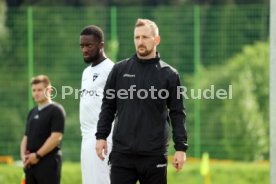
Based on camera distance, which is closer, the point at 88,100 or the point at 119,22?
the point at 88,100

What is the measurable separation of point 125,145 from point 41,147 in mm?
3094

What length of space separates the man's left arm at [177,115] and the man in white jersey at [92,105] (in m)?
1.32

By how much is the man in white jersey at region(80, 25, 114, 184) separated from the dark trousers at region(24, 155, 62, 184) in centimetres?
156

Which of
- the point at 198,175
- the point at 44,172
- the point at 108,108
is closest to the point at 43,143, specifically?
the point at 44,172

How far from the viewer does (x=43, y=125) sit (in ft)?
37.9

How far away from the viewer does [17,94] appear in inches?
712

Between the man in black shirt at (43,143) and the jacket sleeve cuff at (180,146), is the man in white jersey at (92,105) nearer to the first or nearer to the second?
the jacket sleeve cuff at (180,146)

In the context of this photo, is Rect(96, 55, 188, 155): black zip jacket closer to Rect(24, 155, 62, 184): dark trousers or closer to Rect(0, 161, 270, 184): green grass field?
Rect(24, 155, 62, 184): dark trousers

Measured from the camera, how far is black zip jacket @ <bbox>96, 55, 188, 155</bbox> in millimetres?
8500

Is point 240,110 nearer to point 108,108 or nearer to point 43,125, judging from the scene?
point 43,125

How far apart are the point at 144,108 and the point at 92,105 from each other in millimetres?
1428

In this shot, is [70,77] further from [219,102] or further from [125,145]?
[125,145]

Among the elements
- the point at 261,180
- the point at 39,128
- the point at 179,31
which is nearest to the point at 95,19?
the point at 179,31

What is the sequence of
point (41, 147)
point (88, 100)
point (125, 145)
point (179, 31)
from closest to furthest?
point (125, 145) → point (88, 100) → point (41, 147) → point (179, 31)
